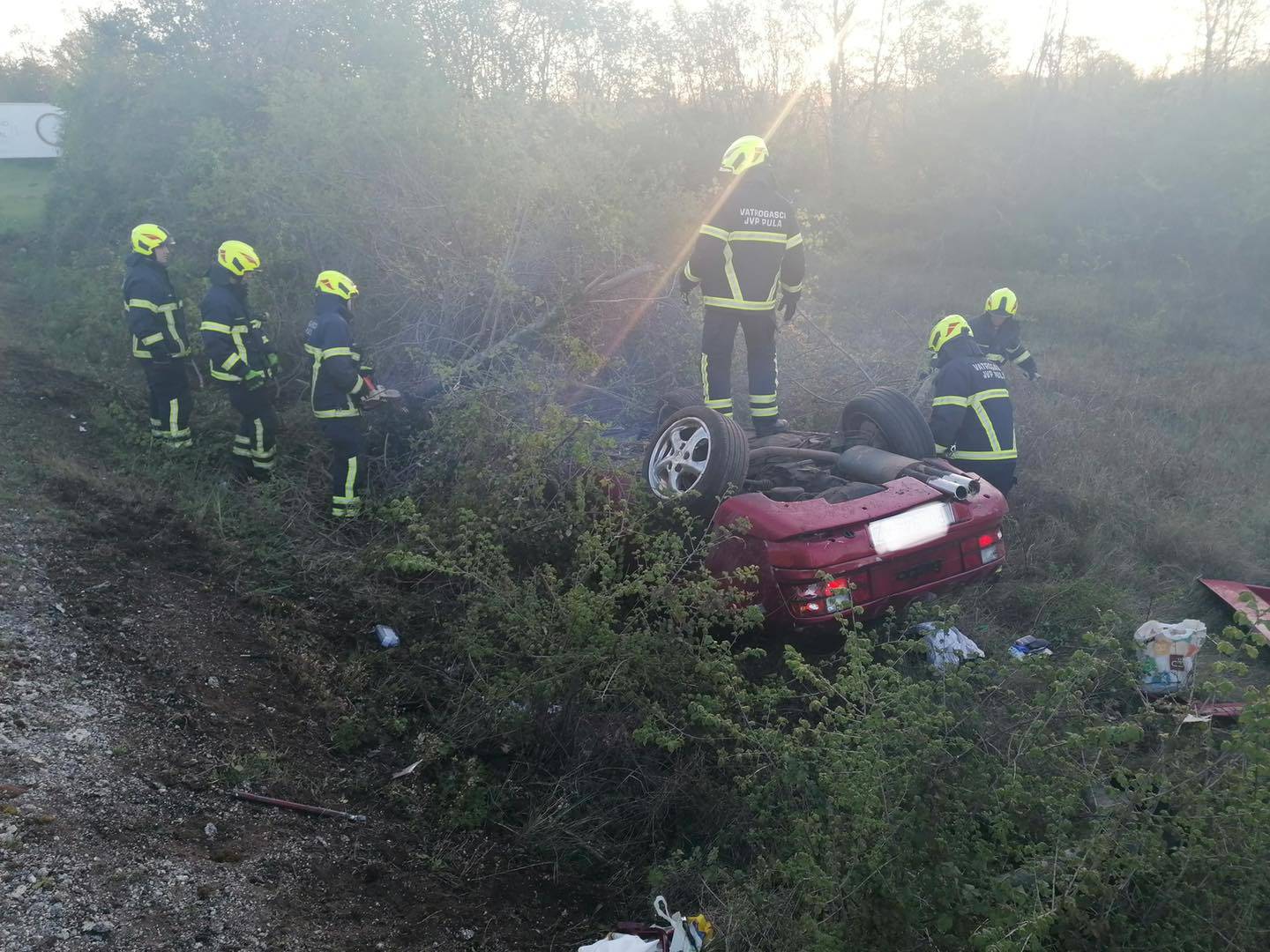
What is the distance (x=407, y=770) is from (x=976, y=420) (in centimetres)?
396

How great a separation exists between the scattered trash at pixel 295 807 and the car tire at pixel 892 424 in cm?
329

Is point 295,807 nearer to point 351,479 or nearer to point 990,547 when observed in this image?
point 351,479

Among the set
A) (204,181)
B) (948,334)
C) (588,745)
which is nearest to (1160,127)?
(948,334)

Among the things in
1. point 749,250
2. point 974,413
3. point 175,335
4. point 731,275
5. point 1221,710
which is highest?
point 749,250

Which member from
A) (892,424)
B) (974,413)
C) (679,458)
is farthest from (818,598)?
(974,413)

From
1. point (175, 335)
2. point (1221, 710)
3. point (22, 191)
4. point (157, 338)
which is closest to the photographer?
point (1221, 710)

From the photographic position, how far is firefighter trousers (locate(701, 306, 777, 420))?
5.71 metres

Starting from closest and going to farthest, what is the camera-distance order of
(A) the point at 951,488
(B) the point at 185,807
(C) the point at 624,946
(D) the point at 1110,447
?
(C) the point at 624,946
(B) the point at 185,807
(A) the point at 951,488
(D) the point at 1110,447

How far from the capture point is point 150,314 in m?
6.59

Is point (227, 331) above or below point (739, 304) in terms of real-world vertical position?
below

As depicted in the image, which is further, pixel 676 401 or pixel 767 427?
pixel 676 401

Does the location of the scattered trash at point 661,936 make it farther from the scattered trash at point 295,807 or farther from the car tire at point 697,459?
the car tire at point 697,459

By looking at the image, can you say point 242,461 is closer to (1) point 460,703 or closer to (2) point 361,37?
(1) point 460,703

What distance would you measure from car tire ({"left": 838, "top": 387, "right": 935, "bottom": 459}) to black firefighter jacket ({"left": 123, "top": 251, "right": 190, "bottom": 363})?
5.09 meters
